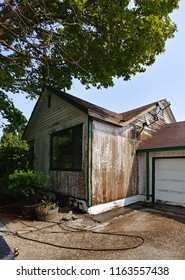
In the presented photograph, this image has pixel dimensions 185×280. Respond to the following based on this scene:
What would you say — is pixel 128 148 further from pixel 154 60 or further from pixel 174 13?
pixel 174 13

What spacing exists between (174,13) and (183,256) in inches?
291

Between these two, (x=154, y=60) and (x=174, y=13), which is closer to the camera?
(x=174, y=13)

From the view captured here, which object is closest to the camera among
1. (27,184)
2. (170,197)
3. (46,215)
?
(46,215)

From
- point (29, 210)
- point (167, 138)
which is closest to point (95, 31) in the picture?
point (167, 138)

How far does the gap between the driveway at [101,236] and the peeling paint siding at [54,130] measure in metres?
1.29

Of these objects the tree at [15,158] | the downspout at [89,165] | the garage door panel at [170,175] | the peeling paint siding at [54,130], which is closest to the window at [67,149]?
the peeling paint siding at [54,130]

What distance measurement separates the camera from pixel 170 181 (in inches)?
316

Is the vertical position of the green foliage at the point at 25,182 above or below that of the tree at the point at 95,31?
below

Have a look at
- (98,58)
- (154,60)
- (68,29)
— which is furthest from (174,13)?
(68,29)

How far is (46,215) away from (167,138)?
639 cm

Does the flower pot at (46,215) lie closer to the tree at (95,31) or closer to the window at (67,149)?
the window at (67,149)

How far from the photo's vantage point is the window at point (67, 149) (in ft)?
23.2

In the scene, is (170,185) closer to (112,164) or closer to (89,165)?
(112,164)
